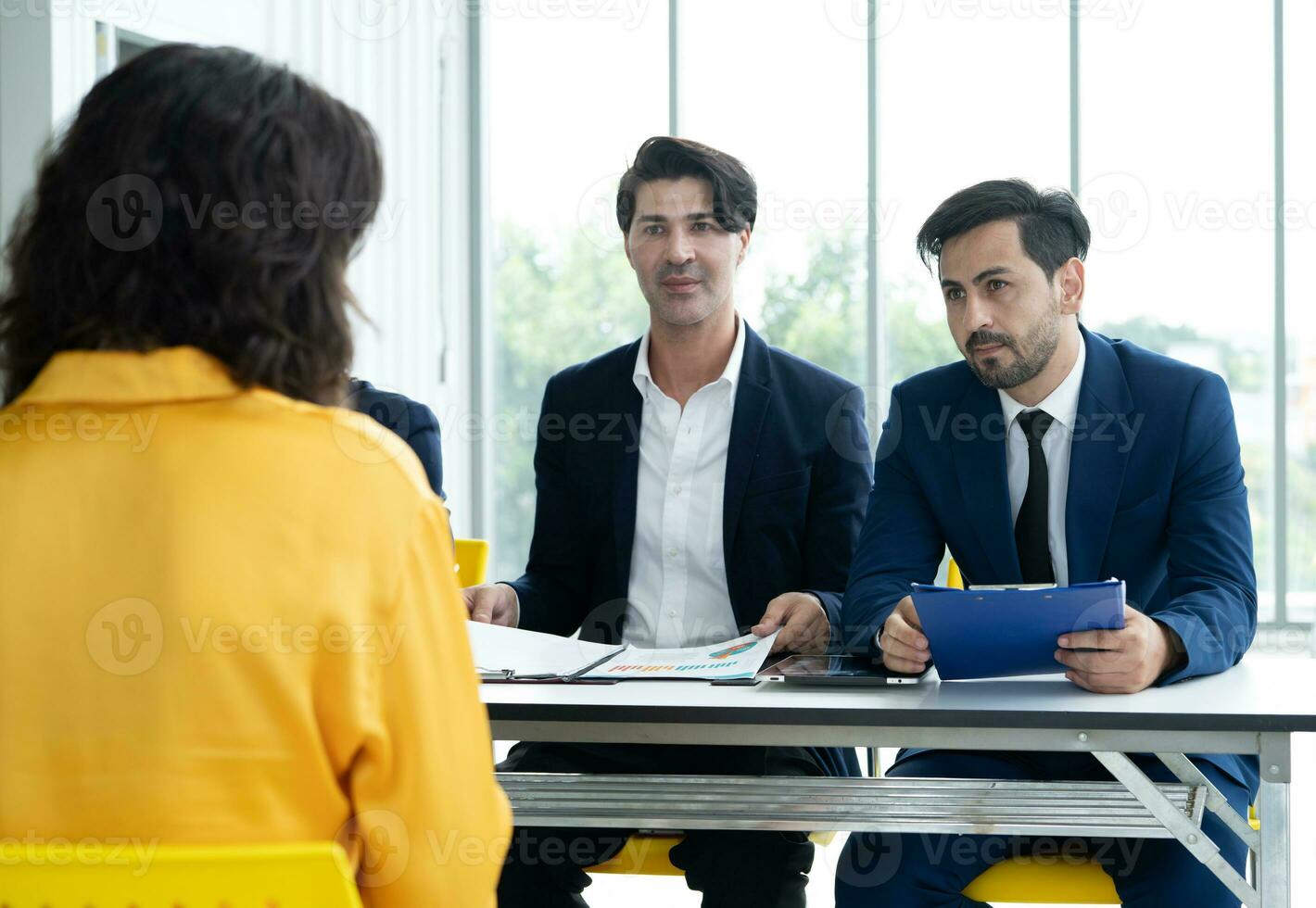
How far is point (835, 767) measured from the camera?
238 cm

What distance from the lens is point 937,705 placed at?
1659 millimetres

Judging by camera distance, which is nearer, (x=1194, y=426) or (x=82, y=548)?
(x=82, y=548)

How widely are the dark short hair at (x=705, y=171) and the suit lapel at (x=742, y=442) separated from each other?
32 centimetres

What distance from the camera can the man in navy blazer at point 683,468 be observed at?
2.61 meters

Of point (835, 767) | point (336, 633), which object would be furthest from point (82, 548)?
point (835, 767)

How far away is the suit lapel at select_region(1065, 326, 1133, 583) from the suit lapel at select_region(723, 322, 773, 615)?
25.7 inches

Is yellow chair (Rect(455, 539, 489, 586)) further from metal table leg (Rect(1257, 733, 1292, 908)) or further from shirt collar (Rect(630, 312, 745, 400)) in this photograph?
metal table leg (Rect(1257, 733, 1292, 908))

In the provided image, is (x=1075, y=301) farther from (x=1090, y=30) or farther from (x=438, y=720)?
(x=1090, y=30)

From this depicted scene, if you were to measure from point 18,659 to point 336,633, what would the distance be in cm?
25

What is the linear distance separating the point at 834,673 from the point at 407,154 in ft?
14.9
